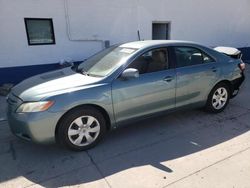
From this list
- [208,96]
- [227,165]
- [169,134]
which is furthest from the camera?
[208,96]

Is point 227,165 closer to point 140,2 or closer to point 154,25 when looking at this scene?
point 140,2

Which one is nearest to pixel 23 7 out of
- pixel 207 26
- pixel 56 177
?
pixel 56 177

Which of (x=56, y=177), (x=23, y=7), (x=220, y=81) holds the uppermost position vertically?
(x=23, y=7)

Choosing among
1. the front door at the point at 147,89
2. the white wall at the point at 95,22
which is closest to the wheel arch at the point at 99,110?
the front door at the point at 147,89

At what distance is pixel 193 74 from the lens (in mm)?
3791

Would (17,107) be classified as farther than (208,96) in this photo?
No

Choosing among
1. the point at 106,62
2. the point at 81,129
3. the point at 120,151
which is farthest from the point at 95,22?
the point at 120,151

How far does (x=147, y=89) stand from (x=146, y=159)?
1030mm

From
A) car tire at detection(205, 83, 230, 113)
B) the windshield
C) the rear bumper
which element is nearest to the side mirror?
the windshield

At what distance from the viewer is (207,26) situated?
396 inches

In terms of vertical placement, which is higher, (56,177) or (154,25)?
(154,25)

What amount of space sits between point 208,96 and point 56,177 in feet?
9.71

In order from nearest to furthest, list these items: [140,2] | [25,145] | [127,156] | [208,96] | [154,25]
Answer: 1. [127,156]
2. [25,145]
3. [208,96]
4. [140,2]
5. [154,25]

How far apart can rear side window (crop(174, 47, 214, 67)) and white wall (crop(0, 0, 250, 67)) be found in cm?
430
